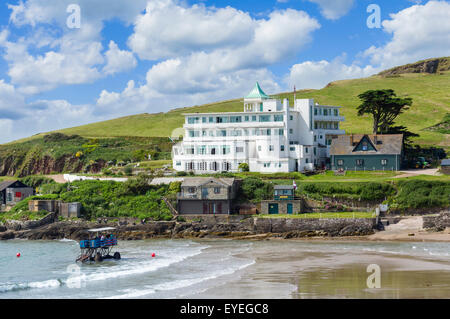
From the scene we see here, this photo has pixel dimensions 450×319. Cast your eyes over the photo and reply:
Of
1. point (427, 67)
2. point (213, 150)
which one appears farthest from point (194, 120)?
point (427, 67)

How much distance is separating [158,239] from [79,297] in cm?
2704

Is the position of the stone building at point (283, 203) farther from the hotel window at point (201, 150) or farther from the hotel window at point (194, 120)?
the hotel window at point (194, 120)

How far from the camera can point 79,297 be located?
29.3 metres

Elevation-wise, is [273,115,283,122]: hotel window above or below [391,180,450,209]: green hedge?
above

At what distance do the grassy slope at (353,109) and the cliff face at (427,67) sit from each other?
1262cm

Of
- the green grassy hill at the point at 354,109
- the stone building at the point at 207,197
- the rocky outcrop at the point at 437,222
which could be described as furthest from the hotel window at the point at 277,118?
the green grassy hill at the point at 354,109

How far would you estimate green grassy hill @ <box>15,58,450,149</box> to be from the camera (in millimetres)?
114625

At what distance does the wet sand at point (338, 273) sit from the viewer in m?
28.3

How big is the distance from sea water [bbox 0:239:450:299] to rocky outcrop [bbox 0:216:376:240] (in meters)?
3.27

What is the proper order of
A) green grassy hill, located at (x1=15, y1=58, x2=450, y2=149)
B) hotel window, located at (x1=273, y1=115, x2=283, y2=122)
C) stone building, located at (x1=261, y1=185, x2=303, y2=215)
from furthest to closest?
green grassy hill, located at (x1=15, y1=58, x2=450, y2=149), hotel window, located at (x1=273, y1=115, x2=283, y2=122), stone building, located at (x1=261, y1=185, x2=303, y2=215)

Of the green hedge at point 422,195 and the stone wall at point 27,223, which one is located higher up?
the green hedge at point 422,195

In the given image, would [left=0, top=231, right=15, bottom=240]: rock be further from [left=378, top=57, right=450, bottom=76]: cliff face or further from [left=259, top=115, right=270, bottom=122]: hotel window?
[left=378, top=57, right=450, bottom=76]: cliff face

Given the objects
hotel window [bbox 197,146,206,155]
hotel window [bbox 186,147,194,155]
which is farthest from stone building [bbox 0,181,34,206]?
hotel window [bbox 197,146,206,155]

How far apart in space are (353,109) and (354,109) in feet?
1.08
